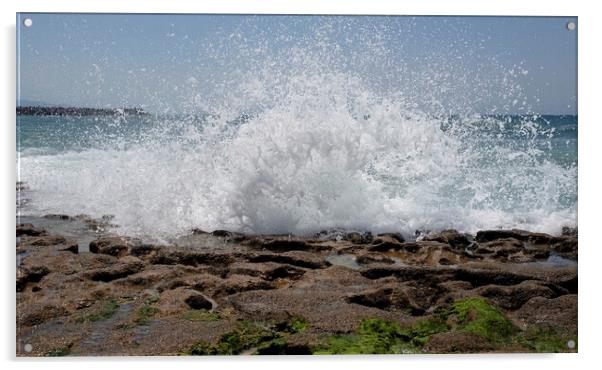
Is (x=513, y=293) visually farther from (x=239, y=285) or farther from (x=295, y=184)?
(x=239, y=285)

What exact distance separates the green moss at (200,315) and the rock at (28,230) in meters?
1.13

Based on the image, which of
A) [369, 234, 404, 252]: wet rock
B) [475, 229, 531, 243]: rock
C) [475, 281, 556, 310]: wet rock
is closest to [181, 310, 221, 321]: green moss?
[369, 234, 404, 252]: wet rock

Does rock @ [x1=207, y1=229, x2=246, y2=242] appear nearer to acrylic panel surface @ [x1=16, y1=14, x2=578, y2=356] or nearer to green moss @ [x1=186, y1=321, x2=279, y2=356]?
acrylic panel surface @ [x1=16, y1=14, x2=578, y2=356]

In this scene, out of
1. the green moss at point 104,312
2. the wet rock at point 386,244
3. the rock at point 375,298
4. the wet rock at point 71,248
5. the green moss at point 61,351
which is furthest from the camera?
the wet rock at point 386,244

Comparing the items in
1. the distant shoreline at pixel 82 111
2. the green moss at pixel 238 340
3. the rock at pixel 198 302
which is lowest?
the green moss at pixel 238 340

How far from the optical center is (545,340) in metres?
4.61

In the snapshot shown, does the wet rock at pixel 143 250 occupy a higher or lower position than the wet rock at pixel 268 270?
higher

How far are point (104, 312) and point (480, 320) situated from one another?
2551 mm

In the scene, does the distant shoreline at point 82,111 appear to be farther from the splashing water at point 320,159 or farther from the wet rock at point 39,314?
the wet rock at point 39,314

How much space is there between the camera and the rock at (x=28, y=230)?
455cm

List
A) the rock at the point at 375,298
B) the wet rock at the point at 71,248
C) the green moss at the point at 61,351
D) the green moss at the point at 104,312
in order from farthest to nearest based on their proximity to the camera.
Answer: the wet rock at the point at 71,248, the rock at the point at 375,298, the green moss at the point at 104,312, the green moss at the point at 61,351

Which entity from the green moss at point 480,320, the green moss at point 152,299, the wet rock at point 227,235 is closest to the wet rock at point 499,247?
the green moss at point 480,320

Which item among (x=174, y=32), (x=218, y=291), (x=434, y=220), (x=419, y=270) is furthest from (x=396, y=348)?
(x=174, y=32)

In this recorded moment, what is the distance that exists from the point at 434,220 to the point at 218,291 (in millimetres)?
1628
